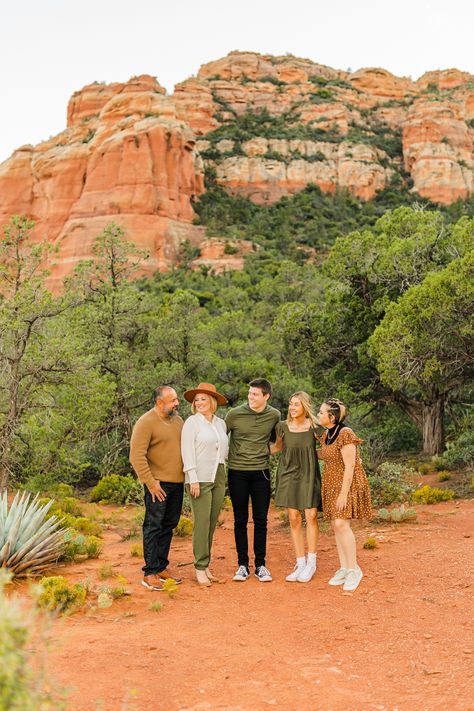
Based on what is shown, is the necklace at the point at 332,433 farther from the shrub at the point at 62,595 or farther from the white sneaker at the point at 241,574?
the shrub at the point at 62,595

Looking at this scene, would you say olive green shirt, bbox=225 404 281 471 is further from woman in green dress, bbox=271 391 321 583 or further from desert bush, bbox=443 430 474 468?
desert bush, bbox=443 430 474 468

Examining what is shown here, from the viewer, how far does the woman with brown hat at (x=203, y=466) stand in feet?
18.2

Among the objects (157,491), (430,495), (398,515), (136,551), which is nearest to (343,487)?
(157,491)

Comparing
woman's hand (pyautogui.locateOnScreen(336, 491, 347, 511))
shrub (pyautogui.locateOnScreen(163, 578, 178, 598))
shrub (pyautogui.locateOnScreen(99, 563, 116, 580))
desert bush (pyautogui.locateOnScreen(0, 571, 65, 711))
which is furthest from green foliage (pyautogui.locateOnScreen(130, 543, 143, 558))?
desert bush (pyautogui.locateOnScreen(0, 571, 65, 711))

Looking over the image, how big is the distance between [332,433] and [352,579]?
1308 millimetres

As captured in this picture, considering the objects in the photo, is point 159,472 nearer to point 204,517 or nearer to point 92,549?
point 204,517

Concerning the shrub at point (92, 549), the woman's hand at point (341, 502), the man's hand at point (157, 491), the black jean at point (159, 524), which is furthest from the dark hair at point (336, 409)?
the shrub at point (92, 549)

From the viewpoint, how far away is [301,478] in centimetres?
579

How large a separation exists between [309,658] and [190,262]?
43.5 meters

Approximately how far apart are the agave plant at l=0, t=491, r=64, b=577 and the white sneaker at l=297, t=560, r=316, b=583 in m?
2.50

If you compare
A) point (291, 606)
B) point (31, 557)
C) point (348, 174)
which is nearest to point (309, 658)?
point (291, 606)

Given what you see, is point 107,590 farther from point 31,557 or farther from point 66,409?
point 66,409

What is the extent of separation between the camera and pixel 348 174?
62281 mm

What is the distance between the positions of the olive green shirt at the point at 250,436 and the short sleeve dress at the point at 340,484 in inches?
21.5
